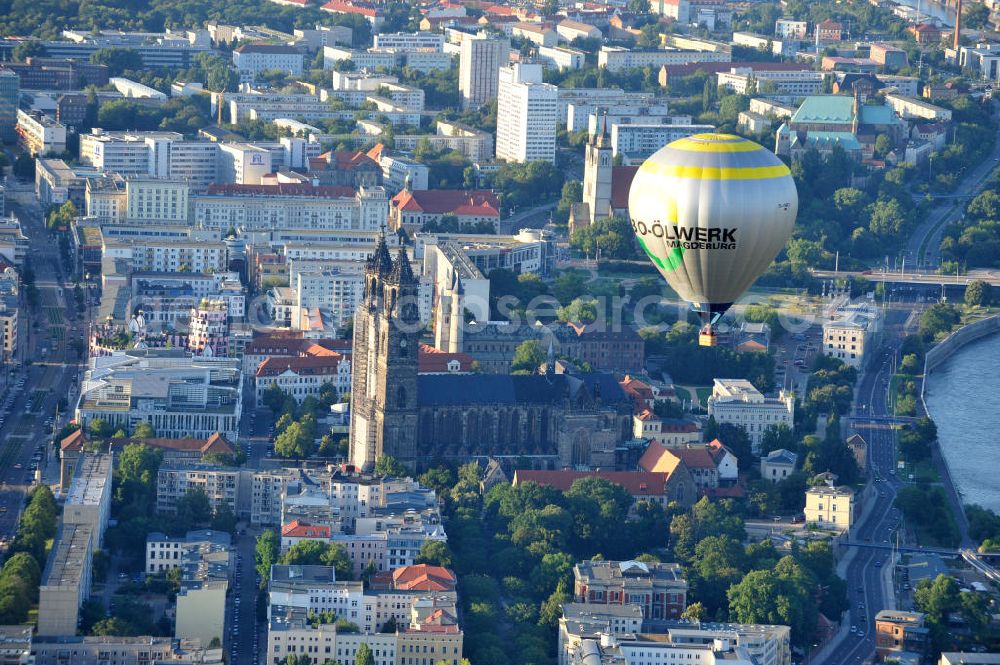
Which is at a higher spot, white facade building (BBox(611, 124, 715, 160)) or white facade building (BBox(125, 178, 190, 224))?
white facade building (BBox(125, 178, 190, 224))

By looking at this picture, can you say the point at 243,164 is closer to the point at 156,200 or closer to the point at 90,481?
the point at 156,200

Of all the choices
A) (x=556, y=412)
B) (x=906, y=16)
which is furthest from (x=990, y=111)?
(x=556, y=412)

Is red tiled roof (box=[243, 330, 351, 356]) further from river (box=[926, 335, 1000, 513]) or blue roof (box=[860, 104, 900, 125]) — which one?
blue roof (box=[860, 104, 900, 125])

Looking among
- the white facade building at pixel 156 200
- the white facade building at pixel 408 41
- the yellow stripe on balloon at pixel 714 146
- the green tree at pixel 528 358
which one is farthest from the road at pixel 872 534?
the white facade building at pixel 408 41

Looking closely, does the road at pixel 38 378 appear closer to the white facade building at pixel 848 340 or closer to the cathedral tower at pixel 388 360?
the cathedral tower at pixel 388 360

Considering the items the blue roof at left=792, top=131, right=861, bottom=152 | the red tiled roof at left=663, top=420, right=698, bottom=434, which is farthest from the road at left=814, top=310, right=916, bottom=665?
the blue roof at left=792, top=131, right=861, bottom=152

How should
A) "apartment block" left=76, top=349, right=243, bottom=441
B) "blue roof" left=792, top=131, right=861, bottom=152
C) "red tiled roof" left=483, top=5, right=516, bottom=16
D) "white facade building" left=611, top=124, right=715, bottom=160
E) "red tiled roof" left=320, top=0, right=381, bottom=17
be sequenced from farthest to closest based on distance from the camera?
"red tiled roof" left=483, top=5, right=516, bottom=16, "red tiled roof" left=320, top=0, right=381, bottom=17, "blue roof" left=792, top=131, right=861, bottom=152, "white facade building" left=611, top=124, right=715, bottom=160, "apartment block" left=76, top=349, right=243, bottom=441

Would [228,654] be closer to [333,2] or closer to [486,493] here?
[486,493]
